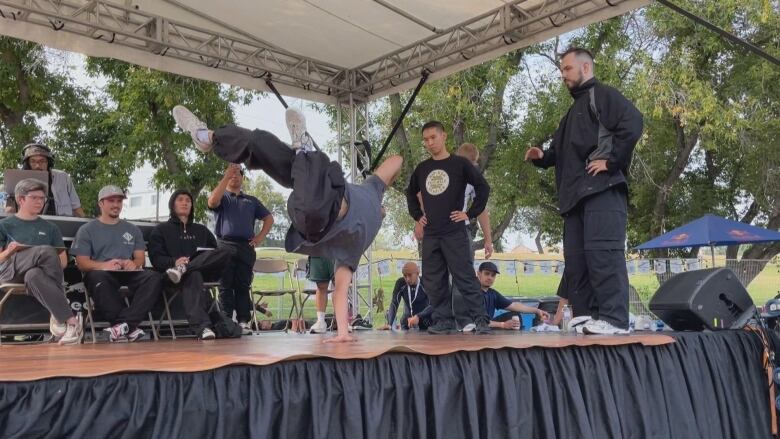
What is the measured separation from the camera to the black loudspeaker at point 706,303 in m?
3.45

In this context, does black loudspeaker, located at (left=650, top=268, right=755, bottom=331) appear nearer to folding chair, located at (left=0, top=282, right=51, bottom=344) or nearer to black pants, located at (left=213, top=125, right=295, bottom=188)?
black pants, located at (left=213, top=125, right=295, bottom=188)

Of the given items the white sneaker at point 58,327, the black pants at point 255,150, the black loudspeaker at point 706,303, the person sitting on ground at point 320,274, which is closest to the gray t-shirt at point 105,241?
the white sneaker at point 58,327

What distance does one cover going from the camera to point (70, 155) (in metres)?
12.8

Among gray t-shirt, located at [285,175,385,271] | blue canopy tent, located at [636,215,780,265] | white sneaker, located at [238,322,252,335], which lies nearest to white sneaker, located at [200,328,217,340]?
white sneaker, located at [238,322,252,335]

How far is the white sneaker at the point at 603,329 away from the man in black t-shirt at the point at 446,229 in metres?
0.89

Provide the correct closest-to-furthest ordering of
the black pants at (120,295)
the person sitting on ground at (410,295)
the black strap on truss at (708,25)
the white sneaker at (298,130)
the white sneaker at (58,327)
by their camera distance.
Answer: the white sneaker at (298,130)
the white sneaker at (58,327)
the black pants at (120,295)
the black strap on truss at (708,25)
the person sitting on ground at (410,295)

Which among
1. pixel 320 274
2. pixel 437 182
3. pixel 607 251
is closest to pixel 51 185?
pixel 320 274

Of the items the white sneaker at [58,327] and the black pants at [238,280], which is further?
the black pants at [238,280]

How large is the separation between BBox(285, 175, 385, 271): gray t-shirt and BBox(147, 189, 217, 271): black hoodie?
5.53ft

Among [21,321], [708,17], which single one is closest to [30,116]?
[21,321]

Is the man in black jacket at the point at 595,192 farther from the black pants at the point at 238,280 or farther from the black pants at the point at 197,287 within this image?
the black pants at the point at 238,280

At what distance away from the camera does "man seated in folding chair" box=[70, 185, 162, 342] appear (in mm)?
3891

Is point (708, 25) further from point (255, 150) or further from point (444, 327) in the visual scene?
point (255, 150)

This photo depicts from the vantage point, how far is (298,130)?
2867mm
